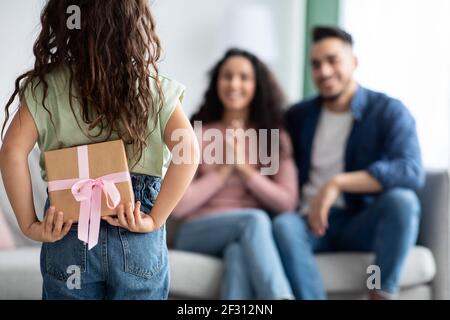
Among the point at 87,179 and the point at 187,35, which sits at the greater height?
the point at 187,35

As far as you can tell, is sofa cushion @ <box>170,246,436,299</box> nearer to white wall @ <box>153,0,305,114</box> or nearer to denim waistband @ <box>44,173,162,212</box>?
white wall @ <box>153,0,305,114</box>

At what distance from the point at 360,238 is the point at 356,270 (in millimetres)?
77

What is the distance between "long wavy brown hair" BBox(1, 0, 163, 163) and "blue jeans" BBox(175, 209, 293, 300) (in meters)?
1.01

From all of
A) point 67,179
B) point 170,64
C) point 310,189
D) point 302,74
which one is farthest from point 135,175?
point 302,74

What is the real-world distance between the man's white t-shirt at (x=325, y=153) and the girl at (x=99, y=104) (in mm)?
1182

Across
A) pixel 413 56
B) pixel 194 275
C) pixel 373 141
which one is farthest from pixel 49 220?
pixel 413 56

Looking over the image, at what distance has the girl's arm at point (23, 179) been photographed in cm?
63

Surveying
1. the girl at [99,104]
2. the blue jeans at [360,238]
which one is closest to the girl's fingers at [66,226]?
the girl at [99,104]

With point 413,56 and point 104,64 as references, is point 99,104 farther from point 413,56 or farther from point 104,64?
point 413,56

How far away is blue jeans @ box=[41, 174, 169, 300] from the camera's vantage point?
26.0 inches

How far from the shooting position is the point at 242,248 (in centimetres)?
168

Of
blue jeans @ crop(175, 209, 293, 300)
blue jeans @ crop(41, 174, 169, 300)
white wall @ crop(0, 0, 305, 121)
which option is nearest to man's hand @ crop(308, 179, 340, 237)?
blue jeans @ crop(175, 209, 293, 300)

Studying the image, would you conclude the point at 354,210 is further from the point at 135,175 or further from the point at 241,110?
the point at 135,175

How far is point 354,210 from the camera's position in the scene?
70.6 inches
